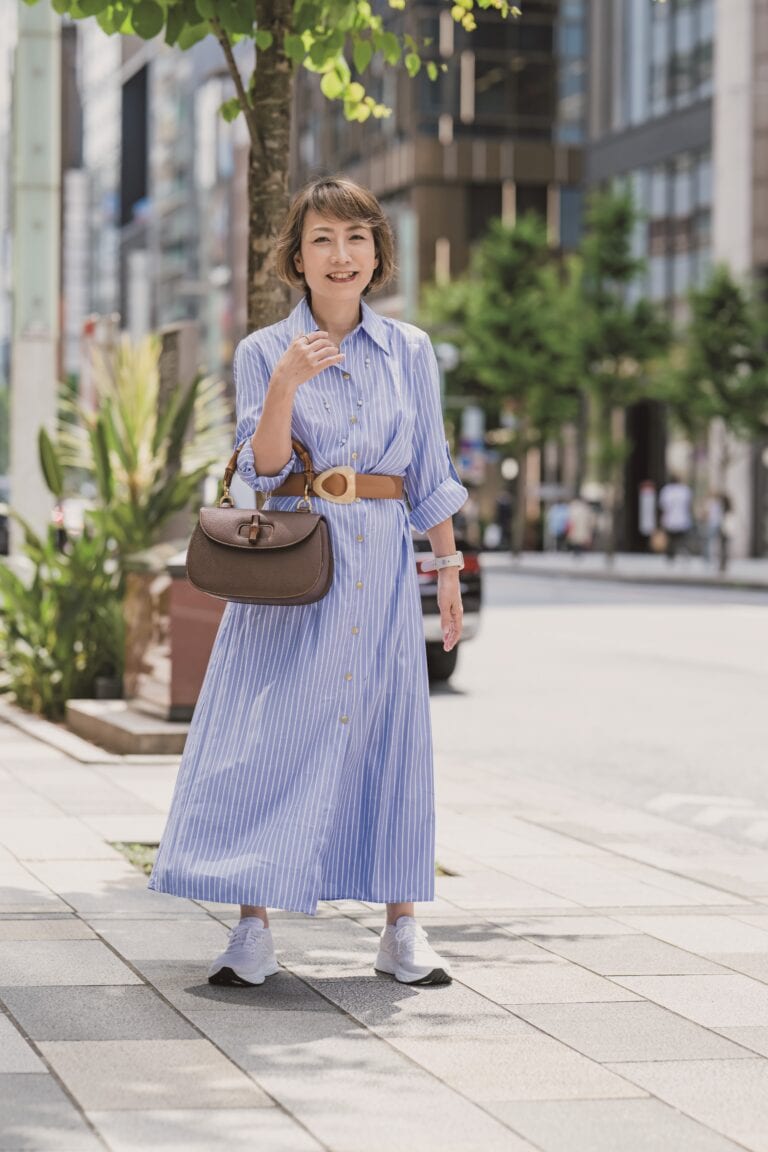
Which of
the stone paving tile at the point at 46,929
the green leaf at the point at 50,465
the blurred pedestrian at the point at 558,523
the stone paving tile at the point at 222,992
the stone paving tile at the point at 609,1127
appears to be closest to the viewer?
the stone paving tile at the point at 609,1127

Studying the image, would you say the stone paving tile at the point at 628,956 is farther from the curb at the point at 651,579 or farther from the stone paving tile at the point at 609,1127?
the curb at the point at 651,579

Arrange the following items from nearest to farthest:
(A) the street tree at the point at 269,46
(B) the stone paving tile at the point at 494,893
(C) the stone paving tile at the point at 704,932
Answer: (C) the stone paving tile at the point at 704,932, (B) the stone paving tile at the point at 494,893, (A) the street tree at the point at 269,46

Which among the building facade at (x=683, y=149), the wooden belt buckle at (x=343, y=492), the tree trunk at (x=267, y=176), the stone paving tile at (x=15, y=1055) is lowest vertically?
the stone paving tile at (x=15, y=1055)

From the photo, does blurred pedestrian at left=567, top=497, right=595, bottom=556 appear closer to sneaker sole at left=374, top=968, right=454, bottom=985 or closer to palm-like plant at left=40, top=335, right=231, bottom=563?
palm-like plant at left=40, top=335, right=231, bottom=563

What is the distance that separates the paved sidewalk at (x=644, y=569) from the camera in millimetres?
35406

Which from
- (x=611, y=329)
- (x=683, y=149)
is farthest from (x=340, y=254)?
(x=683, y=149)

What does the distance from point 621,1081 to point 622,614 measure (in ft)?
68.8

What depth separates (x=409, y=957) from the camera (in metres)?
5.16

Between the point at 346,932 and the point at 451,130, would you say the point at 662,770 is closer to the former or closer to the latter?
the point at 346,932

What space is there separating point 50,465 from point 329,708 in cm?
746

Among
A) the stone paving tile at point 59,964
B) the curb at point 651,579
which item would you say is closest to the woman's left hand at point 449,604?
the stone paving tile at point 59,964

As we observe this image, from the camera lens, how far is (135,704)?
10914 mm

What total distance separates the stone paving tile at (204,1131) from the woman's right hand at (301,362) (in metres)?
1.66

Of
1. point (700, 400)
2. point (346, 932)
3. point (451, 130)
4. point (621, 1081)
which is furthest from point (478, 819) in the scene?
point (451, 130)
